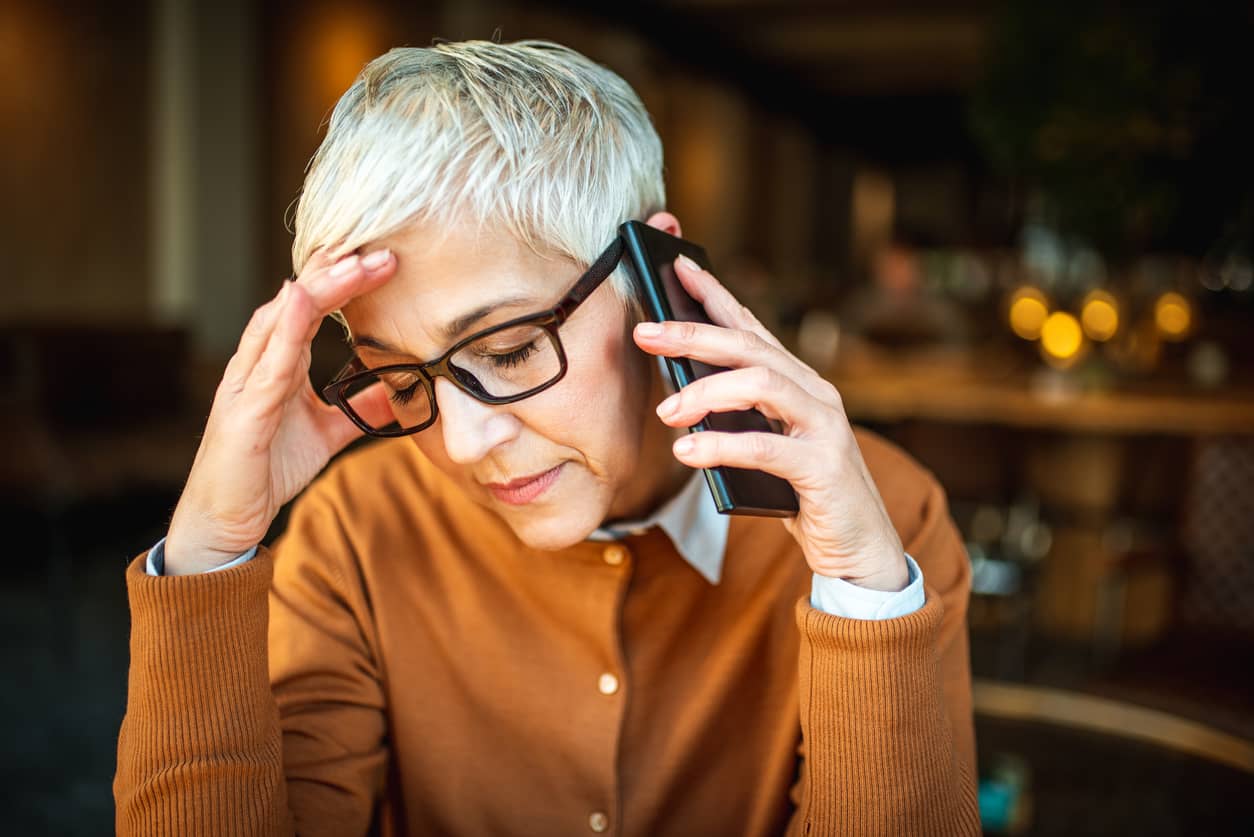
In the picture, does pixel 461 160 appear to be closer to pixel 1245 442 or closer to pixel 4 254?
pixel 1245 442

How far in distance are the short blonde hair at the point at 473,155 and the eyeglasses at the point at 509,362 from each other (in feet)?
0.14

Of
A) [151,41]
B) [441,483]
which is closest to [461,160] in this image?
[441,483]

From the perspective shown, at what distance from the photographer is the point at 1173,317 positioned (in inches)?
223

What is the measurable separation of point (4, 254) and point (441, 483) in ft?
18.8

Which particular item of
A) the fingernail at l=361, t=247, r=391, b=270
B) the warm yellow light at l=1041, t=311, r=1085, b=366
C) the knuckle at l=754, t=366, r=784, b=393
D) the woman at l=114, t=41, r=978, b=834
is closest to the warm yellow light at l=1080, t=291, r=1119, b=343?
the warm yellow light at l=1041, t=311, r=1085, b=366

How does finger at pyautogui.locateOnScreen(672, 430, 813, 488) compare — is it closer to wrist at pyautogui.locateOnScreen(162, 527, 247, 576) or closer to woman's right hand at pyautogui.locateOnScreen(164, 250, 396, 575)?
woman's right hand at pyautogui.locateOnScreen(164, 250, 396, 575)

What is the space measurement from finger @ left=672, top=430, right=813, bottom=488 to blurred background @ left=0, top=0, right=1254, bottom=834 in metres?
0.60

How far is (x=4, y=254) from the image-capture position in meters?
6.03

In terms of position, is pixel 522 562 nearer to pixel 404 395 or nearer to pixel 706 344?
pixel 404 395

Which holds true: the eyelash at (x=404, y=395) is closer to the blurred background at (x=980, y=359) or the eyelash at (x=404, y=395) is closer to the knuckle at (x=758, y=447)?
the knuckle at (x=758, y=447)

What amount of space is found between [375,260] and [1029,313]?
18.3ft

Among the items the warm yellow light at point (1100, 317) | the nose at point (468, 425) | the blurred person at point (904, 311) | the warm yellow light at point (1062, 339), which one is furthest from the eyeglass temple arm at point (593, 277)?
the blurred person at point (904, 311)

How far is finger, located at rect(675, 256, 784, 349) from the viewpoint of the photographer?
1021 mm

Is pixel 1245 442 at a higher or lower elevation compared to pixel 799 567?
lower
